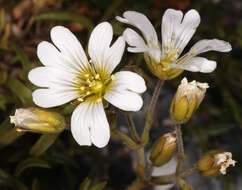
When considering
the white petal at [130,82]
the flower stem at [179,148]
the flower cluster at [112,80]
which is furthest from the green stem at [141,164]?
the white petal at [130,82]

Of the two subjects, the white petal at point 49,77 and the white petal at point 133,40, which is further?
the white petal at point 49,77

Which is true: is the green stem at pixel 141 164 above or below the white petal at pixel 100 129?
below

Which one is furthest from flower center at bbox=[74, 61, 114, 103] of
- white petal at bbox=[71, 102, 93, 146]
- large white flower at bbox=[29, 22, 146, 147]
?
white petal at bbox=[71, 102, 93, 146]

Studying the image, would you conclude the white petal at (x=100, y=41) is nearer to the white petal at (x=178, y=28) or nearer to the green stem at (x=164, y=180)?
the white petal at (x=178, y=28)

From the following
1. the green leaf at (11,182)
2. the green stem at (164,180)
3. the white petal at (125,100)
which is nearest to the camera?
the white petal at (125,100)

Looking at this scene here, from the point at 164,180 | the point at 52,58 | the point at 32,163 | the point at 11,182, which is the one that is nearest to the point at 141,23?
the point at 52,58

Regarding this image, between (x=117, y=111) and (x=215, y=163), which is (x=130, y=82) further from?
(x=117, y=111)

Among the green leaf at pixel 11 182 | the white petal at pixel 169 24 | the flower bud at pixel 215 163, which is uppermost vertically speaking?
the white petal at pixel 169 24
